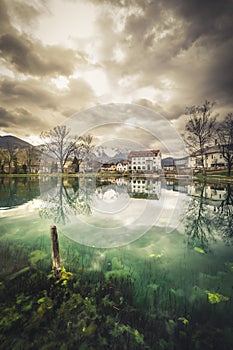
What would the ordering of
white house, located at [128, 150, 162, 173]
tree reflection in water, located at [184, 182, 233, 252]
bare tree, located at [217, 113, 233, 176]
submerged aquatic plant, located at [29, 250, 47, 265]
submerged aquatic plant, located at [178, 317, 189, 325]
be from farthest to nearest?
1. white house, located at [128, 150, 162, 173]
2. bare tree, located at [217, 113, 233, 176]
3. tree reflection in water, located at [184, 182, 233, 252]
4. submerged aquatic plant, located at [29, 250, 47, 265]
5. submerged aquatic plant, located at [178, 317, 189, 325]

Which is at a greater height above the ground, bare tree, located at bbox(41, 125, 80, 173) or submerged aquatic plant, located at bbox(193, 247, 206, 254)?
bare tree, located at bbox(41, 125, 80, 173)

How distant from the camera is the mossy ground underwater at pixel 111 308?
2.62 metres

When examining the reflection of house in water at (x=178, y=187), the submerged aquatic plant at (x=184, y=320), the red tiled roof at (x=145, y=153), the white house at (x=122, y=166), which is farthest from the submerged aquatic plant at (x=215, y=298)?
the white house at (x=122, y=166)

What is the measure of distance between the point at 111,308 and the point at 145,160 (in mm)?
81025

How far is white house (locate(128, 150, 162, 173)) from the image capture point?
259 feet

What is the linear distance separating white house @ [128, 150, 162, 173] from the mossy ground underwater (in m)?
75.2

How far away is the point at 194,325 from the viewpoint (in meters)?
2.93

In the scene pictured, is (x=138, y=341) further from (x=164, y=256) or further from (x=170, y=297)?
(x=164, y=256)

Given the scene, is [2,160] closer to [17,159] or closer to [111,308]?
[17,159]

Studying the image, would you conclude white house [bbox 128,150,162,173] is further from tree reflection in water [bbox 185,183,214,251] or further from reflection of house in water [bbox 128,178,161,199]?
tree reflection in water [bbox 185,183,214,251]

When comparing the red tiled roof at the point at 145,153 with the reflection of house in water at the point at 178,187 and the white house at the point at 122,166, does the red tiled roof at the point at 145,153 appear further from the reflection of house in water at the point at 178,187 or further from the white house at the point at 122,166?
the reflection of house in water at the point at 178,187

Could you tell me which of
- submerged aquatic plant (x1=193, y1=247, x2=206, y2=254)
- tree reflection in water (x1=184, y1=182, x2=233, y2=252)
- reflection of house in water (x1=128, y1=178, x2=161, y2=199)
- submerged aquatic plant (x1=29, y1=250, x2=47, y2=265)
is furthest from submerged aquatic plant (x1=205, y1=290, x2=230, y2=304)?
reflection of house in water (x1=128, y1=178, x2=161, y2=199)

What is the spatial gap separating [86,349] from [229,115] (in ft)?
159

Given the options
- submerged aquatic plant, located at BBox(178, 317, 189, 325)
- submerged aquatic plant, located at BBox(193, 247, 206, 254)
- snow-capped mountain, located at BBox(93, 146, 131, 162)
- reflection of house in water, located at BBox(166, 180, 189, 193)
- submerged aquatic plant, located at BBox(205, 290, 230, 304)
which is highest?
snow-capped mountain, located at BBox(93, 146, 131, 162)
